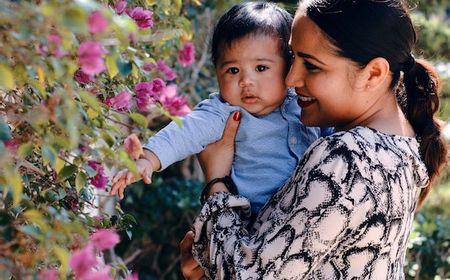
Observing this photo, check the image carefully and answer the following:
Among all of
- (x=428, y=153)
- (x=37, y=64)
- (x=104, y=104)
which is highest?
(x=37, y=64)

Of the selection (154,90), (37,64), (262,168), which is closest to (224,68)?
(262,168)

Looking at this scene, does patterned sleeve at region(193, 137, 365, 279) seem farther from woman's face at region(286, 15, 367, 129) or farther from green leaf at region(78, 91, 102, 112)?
green leaf at region(78, 91, 102, 112)

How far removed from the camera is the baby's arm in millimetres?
1941

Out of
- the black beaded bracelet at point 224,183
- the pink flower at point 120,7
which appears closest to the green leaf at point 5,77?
the pink flower at point 120,7

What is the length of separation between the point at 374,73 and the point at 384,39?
0.08 metres

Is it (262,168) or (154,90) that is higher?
(154,90)

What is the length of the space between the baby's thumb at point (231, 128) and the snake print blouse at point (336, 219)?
0.34m

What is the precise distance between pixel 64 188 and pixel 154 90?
0.31 meters

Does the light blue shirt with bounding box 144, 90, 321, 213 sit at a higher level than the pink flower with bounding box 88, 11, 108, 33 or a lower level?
lower

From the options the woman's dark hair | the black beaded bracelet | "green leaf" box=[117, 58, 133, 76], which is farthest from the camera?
the black beaded bracelet

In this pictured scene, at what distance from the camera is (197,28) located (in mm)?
4695

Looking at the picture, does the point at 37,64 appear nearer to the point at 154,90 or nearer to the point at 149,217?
the point at 154,90

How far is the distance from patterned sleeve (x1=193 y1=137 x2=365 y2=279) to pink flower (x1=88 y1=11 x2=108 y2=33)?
0.83 m

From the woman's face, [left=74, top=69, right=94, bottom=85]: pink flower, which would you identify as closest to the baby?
the woman's face
